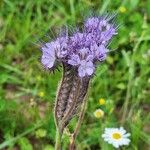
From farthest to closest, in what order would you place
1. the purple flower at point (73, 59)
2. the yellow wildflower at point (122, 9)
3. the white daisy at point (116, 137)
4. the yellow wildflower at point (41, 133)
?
the yellow wildflower at point (122, 9), the yellow wildflower at point (41, 133), the white daisy at point (116, 137), the purple flower at point (73, 59)

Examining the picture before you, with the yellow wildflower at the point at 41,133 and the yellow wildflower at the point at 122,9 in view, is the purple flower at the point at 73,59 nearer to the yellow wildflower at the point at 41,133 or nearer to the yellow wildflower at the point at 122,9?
the yellow wildflower at the point at 41,133

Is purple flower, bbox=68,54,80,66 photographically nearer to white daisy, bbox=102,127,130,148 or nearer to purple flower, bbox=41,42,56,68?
purple flower, bbox=41,42,56,68

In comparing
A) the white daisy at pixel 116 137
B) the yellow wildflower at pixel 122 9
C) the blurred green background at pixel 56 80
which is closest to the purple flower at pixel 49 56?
the blurred green background at pixel 56 80

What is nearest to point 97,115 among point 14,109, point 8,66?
point 14,109

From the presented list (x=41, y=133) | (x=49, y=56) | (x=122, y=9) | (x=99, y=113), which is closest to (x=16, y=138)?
(x=41, y=133)

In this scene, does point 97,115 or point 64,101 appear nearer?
point 64,101

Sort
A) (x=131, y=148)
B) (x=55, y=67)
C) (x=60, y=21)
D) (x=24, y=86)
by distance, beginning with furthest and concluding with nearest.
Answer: (x=60, y=21) < (x=24, y=86) < (x=131, y=148) < (x=55, y=67)

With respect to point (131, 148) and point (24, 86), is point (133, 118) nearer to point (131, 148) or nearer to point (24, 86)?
point (131, 148)
